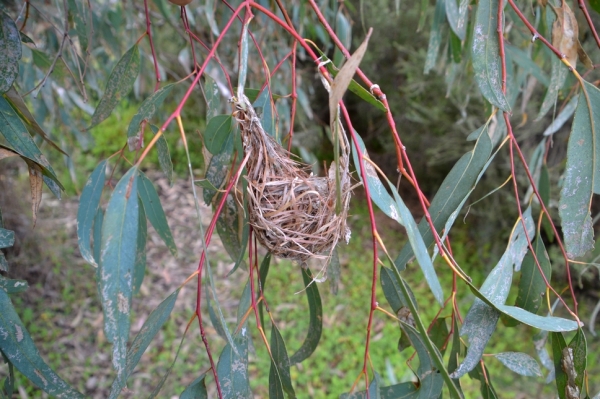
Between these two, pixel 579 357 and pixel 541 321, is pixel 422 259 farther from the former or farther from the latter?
pixel 579 357

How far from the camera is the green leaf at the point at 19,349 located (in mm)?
517

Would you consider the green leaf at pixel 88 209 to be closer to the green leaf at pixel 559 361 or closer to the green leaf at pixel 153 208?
the green leaf at pixel 153 208

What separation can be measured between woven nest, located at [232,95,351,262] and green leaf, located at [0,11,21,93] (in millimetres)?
296

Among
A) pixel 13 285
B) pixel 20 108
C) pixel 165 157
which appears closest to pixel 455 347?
pixel 165 157

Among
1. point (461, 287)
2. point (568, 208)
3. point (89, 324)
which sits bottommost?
point (461, 287)

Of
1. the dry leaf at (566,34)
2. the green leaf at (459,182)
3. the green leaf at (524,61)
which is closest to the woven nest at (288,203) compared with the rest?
the green leaf at (459,182)

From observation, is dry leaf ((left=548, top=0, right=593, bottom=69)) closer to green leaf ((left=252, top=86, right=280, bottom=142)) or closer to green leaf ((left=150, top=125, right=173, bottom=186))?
green leaf ((left=252, top=86, right=280, bottom=142))

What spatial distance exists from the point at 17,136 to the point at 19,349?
10.1 inches

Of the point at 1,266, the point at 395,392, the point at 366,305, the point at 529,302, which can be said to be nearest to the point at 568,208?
the point at 529,302

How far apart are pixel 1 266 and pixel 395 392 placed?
0.56 metres

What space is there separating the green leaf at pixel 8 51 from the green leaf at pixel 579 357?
31.2 inches

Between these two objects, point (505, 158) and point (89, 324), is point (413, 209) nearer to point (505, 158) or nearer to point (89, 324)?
point (505, 158)

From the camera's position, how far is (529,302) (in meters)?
0.71

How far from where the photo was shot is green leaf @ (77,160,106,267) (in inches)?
22.0
